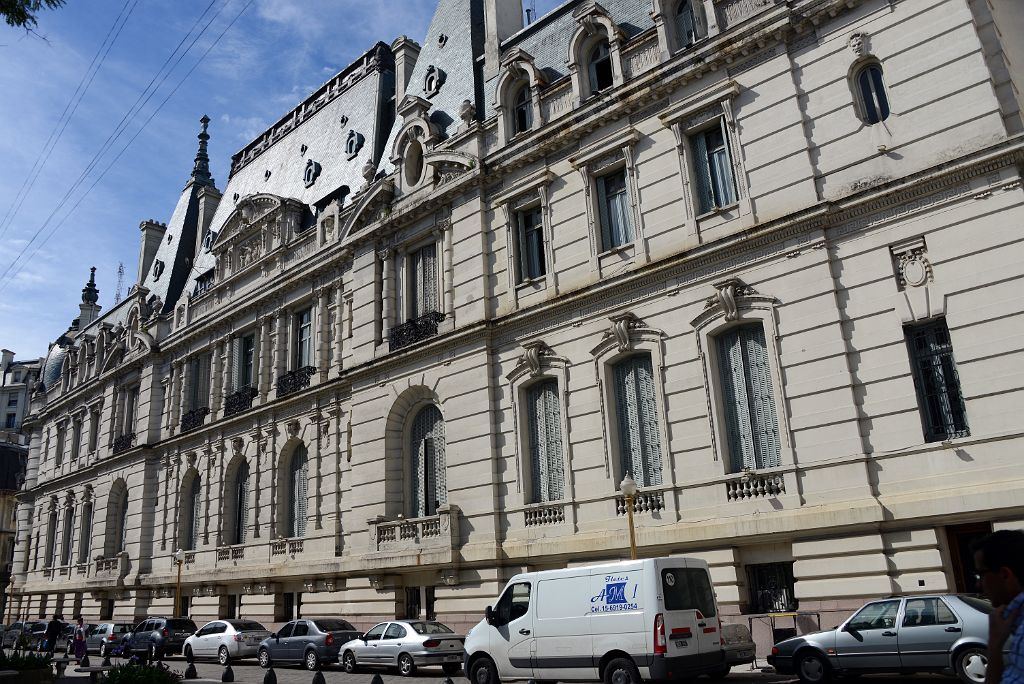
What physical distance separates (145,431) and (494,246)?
25.4 meters

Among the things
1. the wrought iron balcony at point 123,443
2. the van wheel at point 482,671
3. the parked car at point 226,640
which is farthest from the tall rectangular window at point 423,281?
the wrought iron balcony at point 123,443

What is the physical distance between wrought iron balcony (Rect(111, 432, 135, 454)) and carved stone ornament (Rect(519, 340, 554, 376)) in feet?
93.6

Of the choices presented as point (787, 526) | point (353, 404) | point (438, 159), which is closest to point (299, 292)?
point (353, 404)

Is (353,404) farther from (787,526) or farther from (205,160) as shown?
(205,160)

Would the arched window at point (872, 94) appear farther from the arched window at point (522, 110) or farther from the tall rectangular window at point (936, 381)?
the arched window at point (522, 110)

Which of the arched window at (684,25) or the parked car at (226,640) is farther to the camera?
the parked car at (226,640)

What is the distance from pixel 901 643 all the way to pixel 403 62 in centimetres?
2858

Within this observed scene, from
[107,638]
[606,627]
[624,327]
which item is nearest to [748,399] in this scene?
[624,327]

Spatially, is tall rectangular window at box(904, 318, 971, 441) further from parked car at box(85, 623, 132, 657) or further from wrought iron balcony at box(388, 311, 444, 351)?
parked car at box(85, 623, 132, 657)

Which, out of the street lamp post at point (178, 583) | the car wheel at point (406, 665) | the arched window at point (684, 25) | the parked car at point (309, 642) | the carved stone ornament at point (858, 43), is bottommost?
the car wheel at point (406, 665)

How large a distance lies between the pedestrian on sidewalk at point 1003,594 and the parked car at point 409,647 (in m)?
16.6

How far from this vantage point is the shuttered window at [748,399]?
59.8ft

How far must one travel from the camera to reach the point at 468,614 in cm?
2294

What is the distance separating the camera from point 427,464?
85.9 feet
